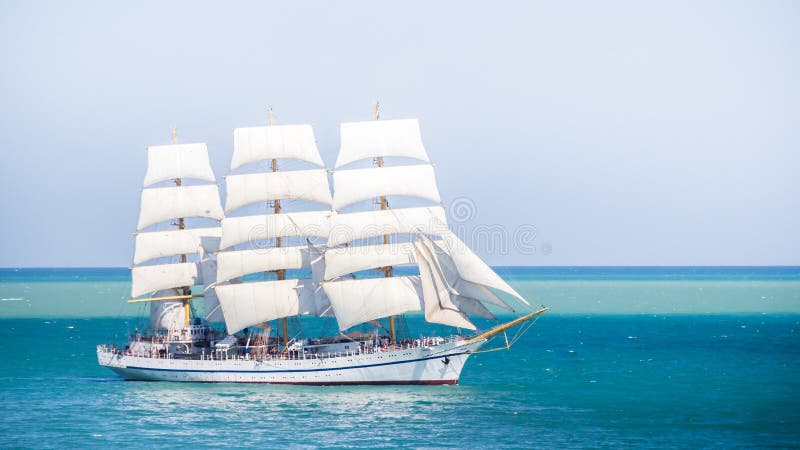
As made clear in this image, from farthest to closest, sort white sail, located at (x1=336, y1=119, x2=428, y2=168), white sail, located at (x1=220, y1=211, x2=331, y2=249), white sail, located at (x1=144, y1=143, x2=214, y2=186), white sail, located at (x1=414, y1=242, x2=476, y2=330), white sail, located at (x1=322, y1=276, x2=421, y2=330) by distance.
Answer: white sail, located at (x1=144, y1=143, x2=214, y2=186)
white sail, located at (x1=220, y1=211, x2=331, y2=249)
white sail, located at (x1=336, y1=119, x2=428, y2=168)
white sail, located at (x1=322, y1=276, x2=421, y2=330)
white sail, located at (x1=414, y1=242, x2=476, y2=330)

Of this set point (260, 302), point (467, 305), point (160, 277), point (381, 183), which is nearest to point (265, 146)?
point (381, 183)

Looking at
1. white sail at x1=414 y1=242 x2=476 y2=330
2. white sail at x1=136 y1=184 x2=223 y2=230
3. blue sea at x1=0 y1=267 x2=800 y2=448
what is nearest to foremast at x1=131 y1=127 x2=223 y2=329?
white sail at x1=136 y1=184 x2=223 y2=230

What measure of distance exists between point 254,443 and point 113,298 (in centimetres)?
14788

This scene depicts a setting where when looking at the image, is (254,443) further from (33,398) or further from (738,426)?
(738,426)

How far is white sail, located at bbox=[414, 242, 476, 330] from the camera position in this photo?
6112 cm

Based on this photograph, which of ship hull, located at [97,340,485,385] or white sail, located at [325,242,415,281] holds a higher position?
white sail, located at [325,242,415,281]

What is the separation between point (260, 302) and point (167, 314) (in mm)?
9565

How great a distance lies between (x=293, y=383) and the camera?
6288 cm

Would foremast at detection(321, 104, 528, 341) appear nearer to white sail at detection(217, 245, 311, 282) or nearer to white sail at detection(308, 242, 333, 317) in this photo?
white sail at detection(308, 242, 333, 317)

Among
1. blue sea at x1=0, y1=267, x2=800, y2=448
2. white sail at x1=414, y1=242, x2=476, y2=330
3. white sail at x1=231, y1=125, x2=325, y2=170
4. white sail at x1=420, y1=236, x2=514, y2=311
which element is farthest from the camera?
white sail at x1=231, y1=125, x2=325, y2=170

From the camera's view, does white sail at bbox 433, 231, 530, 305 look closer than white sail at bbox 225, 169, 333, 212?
Yes

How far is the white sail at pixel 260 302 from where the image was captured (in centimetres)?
6600

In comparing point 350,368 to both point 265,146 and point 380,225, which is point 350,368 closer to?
point 380,225

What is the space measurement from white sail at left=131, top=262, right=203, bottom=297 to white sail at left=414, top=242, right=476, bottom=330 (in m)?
18.8
